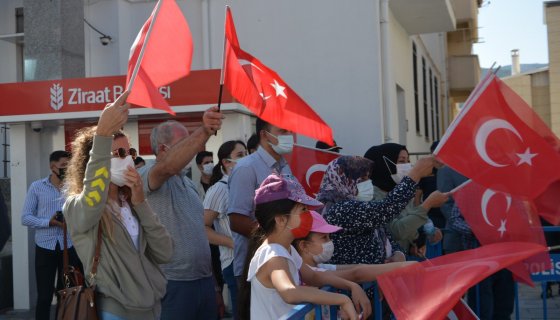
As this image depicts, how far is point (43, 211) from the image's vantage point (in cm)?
792

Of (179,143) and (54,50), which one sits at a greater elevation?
(54,50)

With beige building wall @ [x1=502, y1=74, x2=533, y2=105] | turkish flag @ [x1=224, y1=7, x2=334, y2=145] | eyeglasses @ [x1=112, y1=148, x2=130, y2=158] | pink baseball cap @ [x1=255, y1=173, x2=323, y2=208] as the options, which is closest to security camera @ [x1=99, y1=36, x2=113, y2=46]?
turkish flag @ [x1=224, y1=7, x2=334, y2=145]

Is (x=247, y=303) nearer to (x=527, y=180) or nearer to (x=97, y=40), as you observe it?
(x=527, y=180)

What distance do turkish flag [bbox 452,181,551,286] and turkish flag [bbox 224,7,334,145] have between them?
1396mm

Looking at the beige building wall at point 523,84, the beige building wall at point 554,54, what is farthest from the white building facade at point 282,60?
the beige building wall at point 523,84

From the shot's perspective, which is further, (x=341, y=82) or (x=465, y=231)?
(x=341, y=82)

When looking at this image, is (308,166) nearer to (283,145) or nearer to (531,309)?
(283,145)

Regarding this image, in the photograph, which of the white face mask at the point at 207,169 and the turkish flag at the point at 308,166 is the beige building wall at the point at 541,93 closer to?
the white face mask at the point at 207,169

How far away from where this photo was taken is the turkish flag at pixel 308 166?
7176 mm

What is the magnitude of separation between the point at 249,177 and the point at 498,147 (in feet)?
5.50

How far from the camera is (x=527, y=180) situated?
474 cm

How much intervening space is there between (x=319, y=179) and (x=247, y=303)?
339cm

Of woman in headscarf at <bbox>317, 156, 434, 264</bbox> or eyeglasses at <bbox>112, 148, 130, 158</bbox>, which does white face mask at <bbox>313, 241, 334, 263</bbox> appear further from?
eyeglasses at <bbox>112, 148, 130, 158</bbox>

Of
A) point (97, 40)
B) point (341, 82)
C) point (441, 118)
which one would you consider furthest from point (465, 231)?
point (441, 118)
